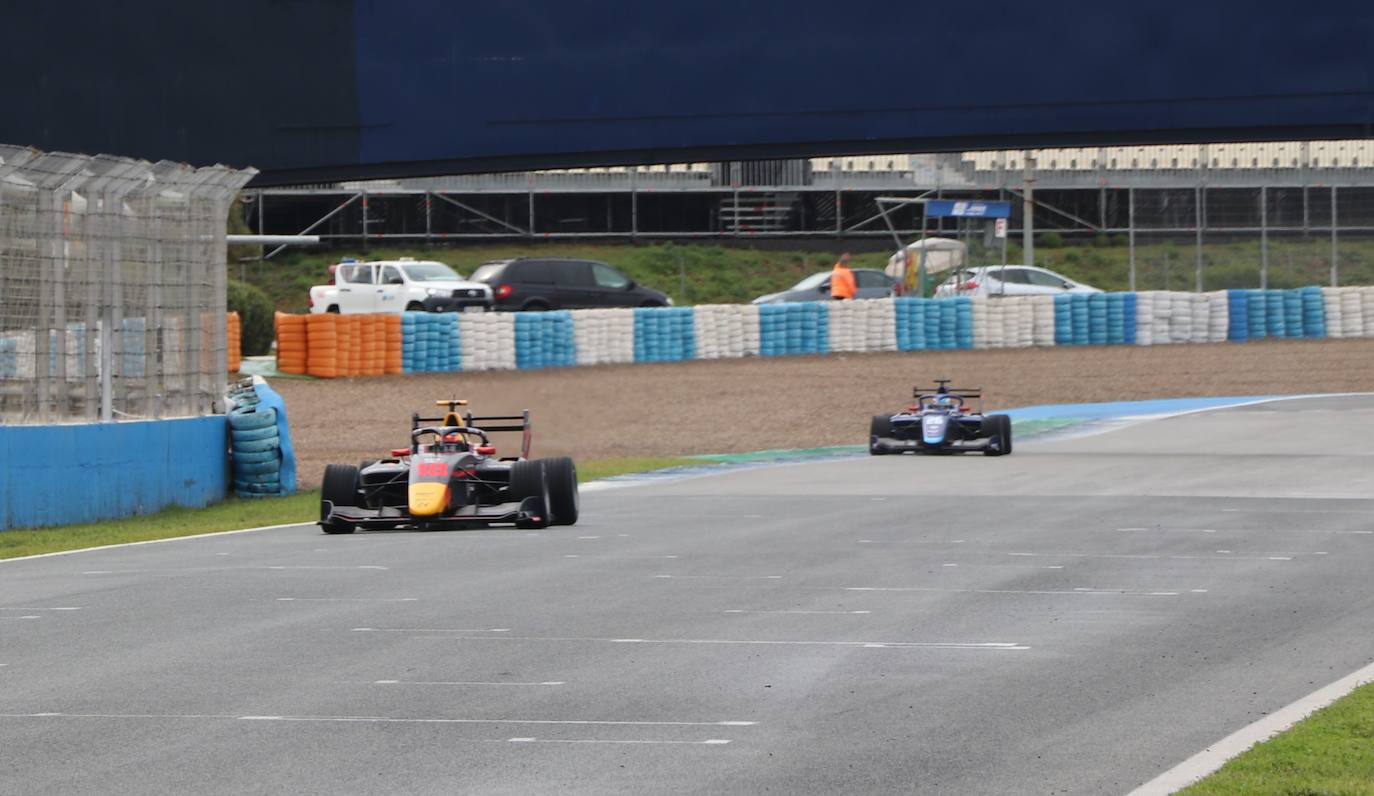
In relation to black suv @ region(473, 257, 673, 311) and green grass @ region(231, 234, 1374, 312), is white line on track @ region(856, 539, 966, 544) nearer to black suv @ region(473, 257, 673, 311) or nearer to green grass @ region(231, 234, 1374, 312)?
black suv @ region(473, 257, 673, 311)

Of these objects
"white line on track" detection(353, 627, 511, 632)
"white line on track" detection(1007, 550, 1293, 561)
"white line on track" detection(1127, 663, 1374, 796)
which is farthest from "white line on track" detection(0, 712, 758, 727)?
"white line on track" detection(1007, 550, 1293, 561)

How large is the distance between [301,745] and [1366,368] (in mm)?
28764

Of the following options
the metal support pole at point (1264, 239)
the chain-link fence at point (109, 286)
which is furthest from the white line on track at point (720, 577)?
the metal support pole at point (1264, 239)

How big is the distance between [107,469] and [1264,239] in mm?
25447

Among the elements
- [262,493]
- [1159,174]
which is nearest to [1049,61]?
[262,493]

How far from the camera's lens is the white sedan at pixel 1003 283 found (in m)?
38.9

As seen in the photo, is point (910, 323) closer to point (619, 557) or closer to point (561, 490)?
point (561, 490)

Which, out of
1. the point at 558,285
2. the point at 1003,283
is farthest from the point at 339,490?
the point at 1003,283

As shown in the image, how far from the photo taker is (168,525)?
53.6 ft

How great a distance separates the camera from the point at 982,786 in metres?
6.15

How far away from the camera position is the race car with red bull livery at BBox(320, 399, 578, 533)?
14.4 m

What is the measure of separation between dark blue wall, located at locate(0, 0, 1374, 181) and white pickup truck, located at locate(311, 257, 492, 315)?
1969cm

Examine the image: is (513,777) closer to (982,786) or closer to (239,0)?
(982,786)

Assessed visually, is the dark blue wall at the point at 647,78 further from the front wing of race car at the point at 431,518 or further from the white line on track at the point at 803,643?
the white line on track at the point at 803,643
